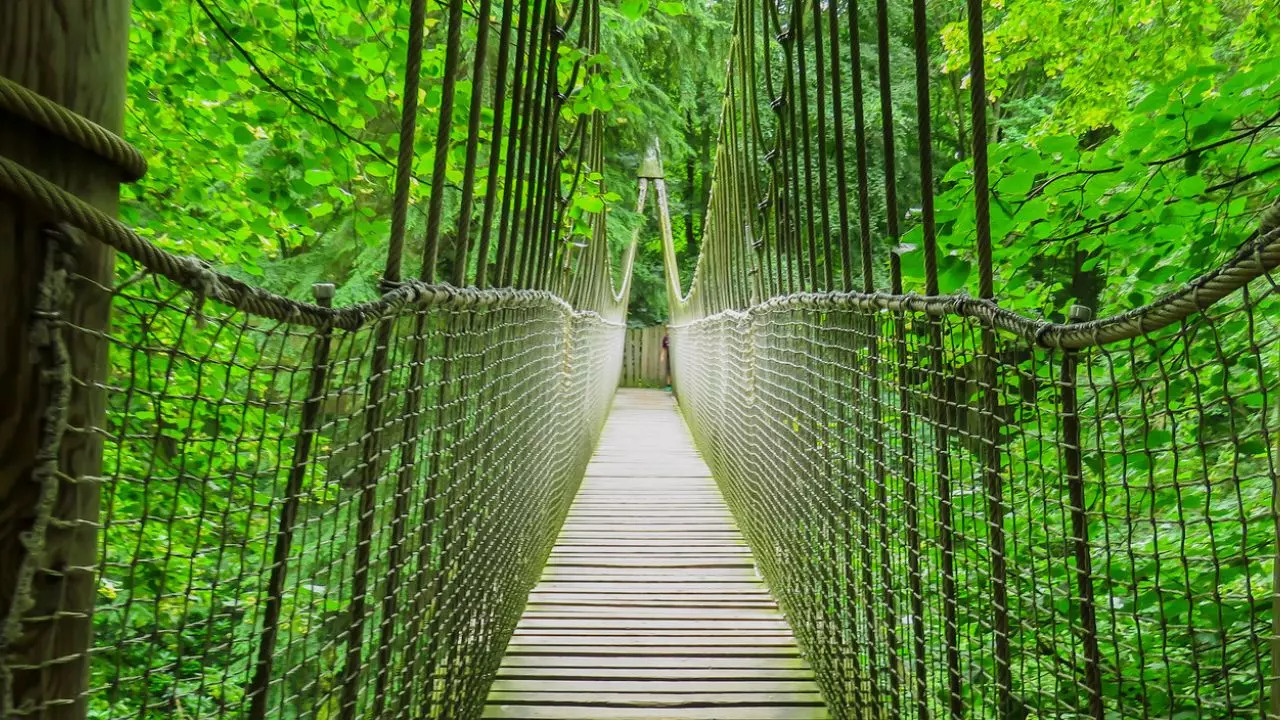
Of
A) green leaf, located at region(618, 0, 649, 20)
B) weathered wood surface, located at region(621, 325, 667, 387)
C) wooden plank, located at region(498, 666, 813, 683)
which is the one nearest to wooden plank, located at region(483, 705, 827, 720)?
wooden plank, located at region(498, 666, 813, 683)

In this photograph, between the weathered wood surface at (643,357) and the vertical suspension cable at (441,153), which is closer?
the vertical suspension cable at (441,153)

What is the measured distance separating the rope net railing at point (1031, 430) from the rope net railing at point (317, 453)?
0.74 m

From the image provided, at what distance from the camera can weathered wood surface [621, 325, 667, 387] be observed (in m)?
14.4

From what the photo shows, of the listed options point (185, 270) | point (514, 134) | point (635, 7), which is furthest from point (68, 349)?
point (635, 7)

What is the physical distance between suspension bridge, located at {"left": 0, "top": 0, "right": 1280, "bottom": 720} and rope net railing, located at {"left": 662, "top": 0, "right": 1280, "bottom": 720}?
0.04ft

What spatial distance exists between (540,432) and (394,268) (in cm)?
167

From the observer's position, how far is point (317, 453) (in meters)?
1.04

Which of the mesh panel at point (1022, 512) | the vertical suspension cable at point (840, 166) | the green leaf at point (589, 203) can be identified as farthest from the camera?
the green leaf at point (589, 203)

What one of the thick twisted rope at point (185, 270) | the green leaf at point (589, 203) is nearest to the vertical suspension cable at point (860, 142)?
the thick twisted rope at point (185, 270)

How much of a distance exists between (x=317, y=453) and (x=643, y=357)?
44.2 feet

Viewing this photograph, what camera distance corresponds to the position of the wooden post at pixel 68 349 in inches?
21.7

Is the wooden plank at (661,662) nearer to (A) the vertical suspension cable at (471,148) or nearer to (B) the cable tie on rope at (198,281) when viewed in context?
(A) the vertical suspension cable at (471,148)

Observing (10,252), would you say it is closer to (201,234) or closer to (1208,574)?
(1208,574)

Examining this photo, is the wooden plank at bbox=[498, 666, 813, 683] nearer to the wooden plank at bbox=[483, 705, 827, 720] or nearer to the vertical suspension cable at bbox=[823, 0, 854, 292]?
the wooden plank at bbox=[483, 705, 827, 720]
